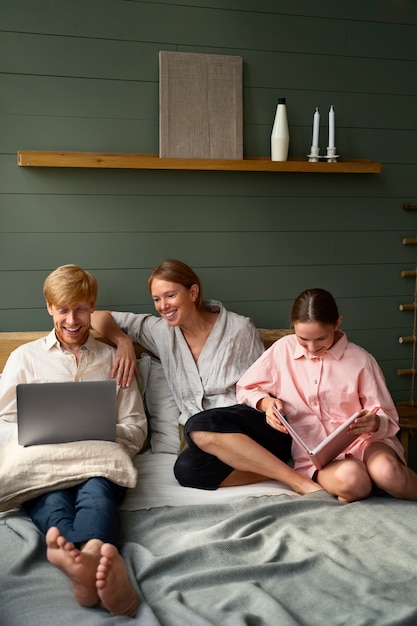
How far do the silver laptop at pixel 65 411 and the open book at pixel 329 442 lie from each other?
0.57 metres

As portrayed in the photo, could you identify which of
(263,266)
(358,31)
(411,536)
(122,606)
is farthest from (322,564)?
(358,31)

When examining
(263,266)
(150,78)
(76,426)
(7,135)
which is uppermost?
(150,78)

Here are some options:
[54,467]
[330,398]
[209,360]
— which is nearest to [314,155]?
[209,360]

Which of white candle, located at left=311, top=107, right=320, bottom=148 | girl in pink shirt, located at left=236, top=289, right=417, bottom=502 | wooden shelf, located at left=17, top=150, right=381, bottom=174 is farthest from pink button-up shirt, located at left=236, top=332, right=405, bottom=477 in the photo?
white candle, located at left=311, top=107, right=320, bottom=148

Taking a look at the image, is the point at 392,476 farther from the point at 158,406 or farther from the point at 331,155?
the point at 331,155

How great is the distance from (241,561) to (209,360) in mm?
1015

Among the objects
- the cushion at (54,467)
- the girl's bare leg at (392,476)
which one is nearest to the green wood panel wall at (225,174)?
the cushion at (54,467)

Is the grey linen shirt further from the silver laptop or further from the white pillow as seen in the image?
the silver laptop

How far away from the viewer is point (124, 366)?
2832 mm

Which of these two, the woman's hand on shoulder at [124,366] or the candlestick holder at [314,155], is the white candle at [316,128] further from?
the woman's hand on shoulder at [124,366]

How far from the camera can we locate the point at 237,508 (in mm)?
2449

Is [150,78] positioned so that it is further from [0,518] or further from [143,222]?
[0,518]

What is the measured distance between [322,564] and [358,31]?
2.39 m

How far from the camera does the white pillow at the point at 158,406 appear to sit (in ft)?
9.75
